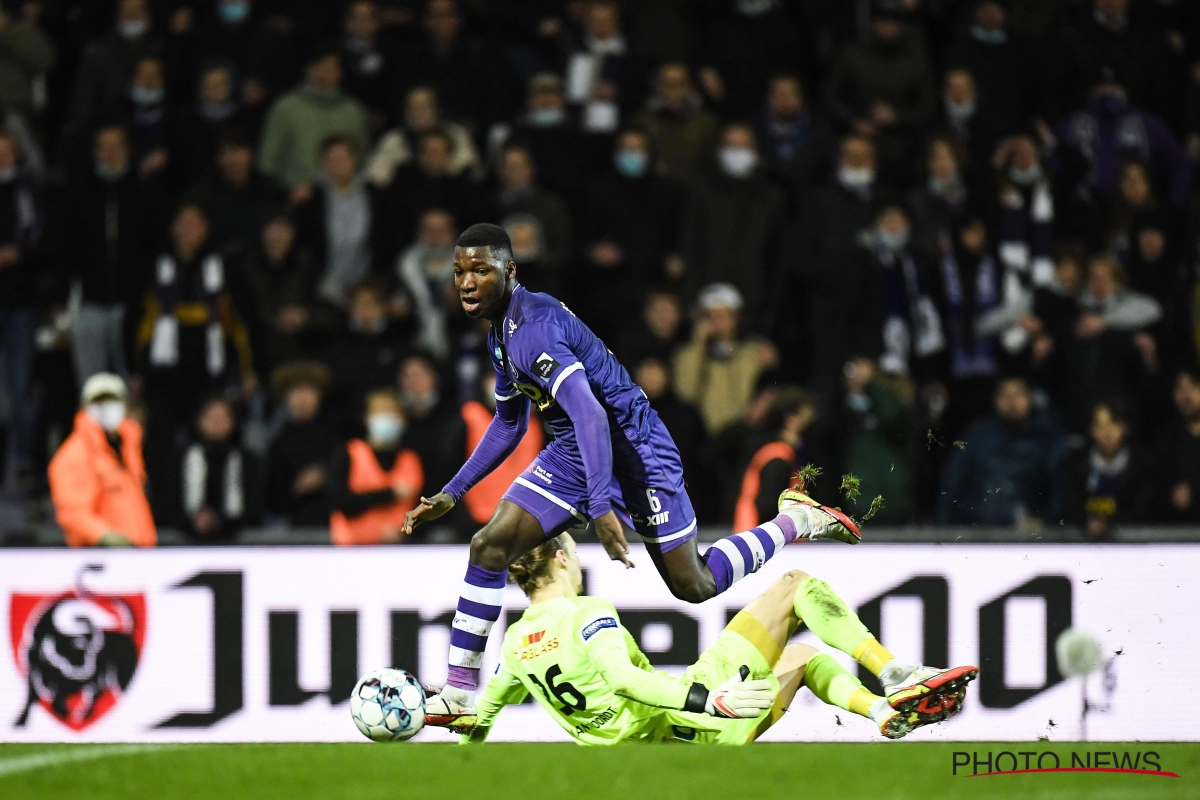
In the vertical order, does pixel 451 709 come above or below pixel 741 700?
below

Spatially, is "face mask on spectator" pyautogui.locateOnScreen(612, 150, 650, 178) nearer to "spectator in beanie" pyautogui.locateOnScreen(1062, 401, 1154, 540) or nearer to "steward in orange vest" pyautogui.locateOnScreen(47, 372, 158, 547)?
"spectator in beanie" pyautogui.locateOnScreen(1062, 401, 1154, 540)

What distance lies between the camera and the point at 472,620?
7234mm

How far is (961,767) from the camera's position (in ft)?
23.6

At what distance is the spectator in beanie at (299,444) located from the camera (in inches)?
405

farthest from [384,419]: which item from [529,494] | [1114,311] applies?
[1114,311]

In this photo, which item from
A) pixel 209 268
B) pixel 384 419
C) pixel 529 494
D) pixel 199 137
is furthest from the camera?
pixel 199 137

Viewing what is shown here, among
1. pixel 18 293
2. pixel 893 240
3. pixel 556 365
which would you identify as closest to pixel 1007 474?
pixel 893 240

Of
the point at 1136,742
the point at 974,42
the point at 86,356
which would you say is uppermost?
the point at 974,42

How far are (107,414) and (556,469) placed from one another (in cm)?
391

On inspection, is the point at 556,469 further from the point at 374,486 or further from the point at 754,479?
the point at 374,486

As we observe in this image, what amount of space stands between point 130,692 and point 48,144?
547 cm

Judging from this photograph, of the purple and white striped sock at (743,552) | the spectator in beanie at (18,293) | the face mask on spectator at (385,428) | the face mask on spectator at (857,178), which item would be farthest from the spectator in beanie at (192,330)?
the purple and white striped sock at (743,552)

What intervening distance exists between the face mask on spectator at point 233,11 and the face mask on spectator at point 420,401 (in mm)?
4007

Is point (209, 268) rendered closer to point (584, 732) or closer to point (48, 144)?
point (48, 144)
